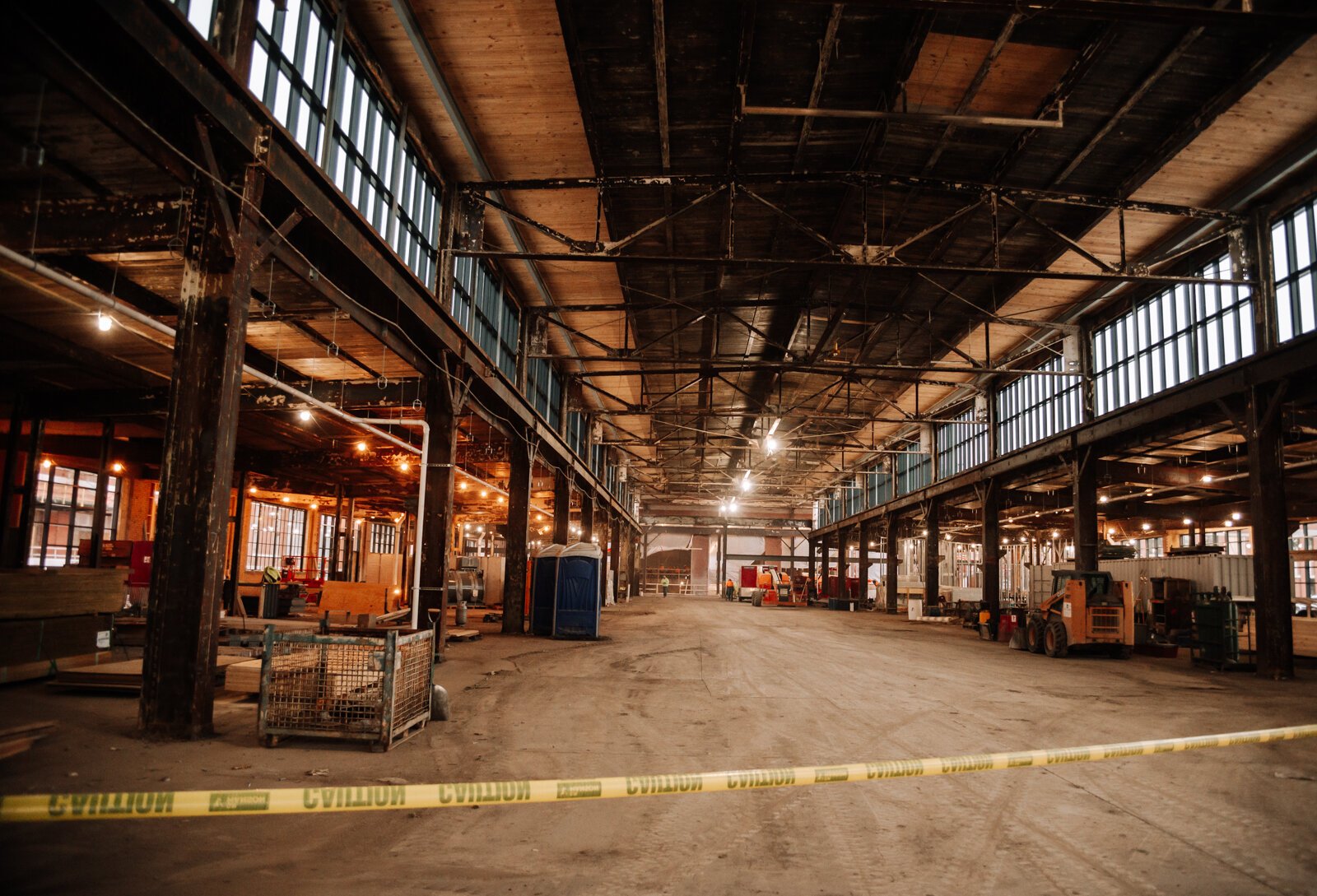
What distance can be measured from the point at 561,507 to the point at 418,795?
22646 mm

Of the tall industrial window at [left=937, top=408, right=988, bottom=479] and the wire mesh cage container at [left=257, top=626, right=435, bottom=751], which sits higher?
the tall industrial window at [left=937, top=408, right=988, bottom=479]

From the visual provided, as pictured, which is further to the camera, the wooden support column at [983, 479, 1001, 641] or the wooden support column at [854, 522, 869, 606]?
the wooden support column at [854, 522, 869, 606]

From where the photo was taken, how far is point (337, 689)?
23.1 ft

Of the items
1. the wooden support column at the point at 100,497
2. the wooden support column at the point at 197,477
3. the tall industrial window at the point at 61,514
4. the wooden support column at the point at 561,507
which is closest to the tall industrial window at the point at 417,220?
the wooden support column at the point at 197,477

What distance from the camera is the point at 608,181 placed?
1366 centimetres

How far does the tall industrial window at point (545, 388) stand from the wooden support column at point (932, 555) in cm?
1974

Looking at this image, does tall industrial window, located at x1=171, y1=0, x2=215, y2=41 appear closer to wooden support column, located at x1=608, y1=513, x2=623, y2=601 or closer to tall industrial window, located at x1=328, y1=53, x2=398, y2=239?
tall industrial window, located at x1=328, y1=53, x2=398, y2=239

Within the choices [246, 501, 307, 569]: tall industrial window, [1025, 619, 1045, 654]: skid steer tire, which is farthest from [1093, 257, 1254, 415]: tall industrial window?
[246, 501, 307, 569]: tall industrial window

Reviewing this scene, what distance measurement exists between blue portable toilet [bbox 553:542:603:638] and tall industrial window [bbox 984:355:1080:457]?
1431 cm

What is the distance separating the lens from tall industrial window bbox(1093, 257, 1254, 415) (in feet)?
53.9

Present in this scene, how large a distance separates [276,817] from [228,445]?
379 centimetres

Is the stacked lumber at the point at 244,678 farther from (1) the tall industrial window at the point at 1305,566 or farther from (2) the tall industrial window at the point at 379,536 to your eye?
(1) the tall industrial window at the point at 1305,566

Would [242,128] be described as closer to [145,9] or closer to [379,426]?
[145,9]

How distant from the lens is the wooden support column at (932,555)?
3494 centimetres
